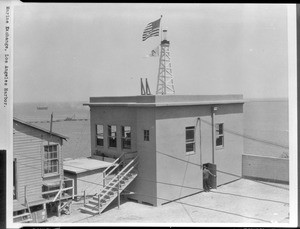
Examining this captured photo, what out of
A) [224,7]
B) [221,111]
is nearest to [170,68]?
[221,111]

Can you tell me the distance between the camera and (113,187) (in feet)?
44.3

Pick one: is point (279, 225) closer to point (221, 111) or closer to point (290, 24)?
point (290, 24)

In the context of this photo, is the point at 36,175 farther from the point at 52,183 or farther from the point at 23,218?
the point at 23,218

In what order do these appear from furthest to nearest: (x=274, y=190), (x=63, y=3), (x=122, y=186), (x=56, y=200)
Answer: (x=274, y=190) → (x=122, y=186) → (x=56, y=200) → (x=63, y=3)

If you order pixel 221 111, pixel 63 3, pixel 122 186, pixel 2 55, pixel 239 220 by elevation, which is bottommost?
pixel 239 220

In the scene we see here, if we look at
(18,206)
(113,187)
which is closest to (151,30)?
(113,187)

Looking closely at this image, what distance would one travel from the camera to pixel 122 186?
13727mm

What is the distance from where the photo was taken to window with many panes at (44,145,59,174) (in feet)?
43.3

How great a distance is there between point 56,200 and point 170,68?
306 inches

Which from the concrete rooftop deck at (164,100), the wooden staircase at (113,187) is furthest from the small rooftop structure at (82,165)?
the concrete rooftop deck at (164,100)

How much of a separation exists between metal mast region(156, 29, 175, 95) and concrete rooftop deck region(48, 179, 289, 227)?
5.22 m

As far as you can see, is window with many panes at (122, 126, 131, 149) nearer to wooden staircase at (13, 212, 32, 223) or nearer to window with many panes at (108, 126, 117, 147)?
window with many panes at (108, 126, 117, 147)

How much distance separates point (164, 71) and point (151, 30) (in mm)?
2871

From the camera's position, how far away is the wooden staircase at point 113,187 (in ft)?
42.1
